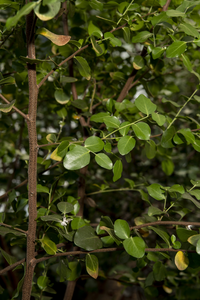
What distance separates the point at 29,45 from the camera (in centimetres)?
36

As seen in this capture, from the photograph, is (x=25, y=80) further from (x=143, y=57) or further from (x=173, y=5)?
(x=173, y=5)

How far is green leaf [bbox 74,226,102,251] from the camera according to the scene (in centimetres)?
38

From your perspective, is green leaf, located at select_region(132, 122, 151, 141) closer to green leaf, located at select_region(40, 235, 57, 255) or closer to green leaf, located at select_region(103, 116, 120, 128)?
green leaf, located at select_region(103, 116, 120, 128)

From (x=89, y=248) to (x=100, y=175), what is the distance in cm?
93

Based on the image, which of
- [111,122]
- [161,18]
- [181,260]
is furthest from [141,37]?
[181,260]

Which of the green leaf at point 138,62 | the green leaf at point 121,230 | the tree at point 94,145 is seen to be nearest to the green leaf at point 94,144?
the tree at point 94,145

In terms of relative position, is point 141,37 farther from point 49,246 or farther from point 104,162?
point 49,246

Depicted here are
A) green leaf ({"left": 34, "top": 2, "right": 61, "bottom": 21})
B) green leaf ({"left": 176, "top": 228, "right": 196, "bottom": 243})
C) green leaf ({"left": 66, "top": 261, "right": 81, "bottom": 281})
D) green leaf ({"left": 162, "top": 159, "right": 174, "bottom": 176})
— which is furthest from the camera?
green leaf ({"left": 162, "top": 159, "right": 174, "bottom": 176})

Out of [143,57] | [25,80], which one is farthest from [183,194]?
[25,80]

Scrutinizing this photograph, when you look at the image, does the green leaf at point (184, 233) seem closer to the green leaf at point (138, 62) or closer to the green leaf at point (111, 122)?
the green leaf at point (111, 122)

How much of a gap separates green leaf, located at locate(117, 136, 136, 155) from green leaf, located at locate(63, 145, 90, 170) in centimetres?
5

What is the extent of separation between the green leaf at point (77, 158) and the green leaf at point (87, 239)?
0.37 feet

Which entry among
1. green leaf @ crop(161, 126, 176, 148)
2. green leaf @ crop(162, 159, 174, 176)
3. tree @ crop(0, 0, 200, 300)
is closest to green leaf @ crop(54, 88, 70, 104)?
tree @ crop(0, 0, 200, 300)

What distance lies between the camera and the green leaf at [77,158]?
36 centimetres
